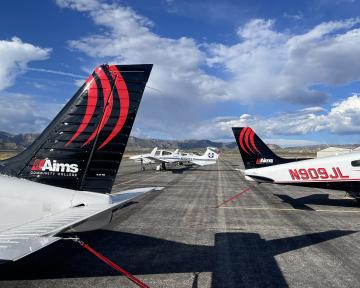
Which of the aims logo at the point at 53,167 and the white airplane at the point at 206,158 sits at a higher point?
the white airplane at the point at 206,158

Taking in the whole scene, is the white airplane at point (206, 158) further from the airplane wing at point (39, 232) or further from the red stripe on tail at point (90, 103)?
the airplane wing at point (39, 232)

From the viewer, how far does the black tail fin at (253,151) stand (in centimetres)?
1978

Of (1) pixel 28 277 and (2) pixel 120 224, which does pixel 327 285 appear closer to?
(1) pixel 28 277

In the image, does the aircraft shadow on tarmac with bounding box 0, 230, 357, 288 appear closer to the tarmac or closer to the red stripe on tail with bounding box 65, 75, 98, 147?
the tarmac

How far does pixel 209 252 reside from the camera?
9.12m

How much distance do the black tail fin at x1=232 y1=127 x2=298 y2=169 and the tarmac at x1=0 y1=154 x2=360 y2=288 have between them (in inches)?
182

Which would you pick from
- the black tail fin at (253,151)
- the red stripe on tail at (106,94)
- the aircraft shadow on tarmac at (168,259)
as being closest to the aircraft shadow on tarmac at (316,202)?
the black tail fin at (253,151)

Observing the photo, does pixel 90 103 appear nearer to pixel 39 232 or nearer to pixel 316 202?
pixel 39 232

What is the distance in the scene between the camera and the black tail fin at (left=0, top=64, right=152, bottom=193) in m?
7.58

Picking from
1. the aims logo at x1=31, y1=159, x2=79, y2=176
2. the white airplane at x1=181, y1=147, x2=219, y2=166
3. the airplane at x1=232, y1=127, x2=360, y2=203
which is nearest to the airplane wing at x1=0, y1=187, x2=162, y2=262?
the aims logo at x1=31, y1=159, x2=79, y2=176

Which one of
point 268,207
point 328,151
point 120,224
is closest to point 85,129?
point 120,224

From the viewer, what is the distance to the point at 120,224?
12.4 metres

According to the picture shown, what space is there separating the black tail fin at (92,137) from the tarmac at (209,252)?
1.24 metres

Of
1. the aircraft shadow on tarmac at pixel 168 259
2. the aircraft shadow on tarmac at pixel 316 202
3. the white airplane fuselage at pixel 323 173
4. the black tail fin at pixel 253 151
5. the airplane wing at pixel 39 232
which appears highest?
the black tail fin at pixel 253 151
